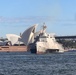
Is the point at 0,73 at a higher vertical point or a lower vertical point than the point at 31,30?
lower

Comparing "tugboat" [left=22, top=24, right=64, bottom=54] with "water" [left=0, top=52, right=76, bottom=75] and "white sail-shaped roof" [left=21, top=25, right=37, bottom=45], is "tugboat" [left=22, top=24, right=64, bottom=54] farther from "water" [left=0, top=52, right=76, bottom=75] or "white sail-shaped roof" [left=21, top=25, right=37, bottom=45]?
"water" [left=0, top=52, right=76, bottom=75]

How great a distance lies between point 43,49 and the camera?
90938mm

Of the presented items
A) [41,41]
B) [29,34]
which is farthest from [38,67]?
[29,34]

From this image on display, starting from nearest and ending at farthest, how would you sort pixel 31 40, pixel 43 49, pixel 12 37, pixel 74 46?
1. pixel 43 49
2. pixel 31 40
3. pixel 12 37
4. pixel 74 46

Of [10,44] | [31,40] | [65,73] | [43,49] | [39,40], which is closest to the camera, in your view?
[65,73]

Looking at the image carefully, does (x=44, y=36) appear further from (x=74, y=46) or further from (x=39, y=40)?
(x=74, y=46)

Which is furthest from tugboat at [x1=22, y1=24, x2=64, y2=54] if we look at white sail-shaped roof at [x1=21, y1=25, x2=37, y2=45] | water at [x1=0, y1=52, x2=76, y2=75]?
water at [x1=0, y1=52, x2=76, y2=75]

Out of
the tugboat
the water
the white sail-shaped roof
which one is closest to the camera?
the water

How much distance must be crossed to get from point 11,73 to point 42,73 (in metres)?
2.19

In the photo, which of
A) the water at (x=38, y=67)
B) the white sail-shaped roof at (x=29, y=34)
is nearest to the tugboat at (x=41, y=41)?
the white sail-shaped roof at (x=29, y=34)

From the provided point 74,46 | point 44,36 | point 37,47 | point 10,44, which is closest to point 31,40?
point 44,36

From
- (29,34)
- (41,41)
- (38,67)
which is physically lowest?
(38,67)

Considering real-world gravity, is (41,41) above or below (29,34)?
below

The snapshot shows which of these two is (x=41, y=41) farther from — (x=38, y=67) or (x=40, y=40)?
(x=38, y=67)
